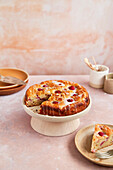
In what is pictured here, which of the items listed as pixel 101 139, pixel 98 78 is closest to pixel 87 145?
pixel 101 139

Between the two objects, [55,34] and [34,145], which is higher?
[55,34]

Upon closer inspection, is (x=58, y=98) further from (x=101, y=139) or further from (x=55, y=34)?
(x=55, y=34)

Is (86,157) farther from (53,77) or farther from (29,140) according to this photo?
(53,77)

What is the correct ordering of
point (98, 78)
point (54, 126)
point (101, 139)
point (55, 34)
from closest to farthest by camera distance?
point (101, 139) < point (54, 126) < point (98, 78) < point (55, 34)

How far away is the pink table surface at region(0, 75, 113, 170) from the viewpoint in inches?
37.4

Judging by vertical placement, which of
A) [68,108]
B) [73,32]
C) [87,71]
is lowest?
[87,71]

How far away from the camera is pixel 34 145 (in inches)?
42.1

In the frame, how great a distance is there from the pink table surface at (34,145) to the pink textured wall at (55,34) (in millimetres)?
680

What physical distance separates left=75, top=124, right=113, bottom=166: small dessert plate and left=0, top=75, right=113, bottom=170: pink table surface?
3 cm

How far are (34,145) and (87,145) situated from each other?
0.25m

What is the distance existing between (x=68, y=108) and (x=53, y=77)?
82cm

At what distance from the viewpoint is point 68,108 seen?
110 cm

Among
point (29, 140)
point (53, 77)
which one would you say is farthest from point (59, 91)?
point (53, 77)

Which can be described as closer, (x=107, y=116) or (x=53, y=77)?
(x=107, y=116)
